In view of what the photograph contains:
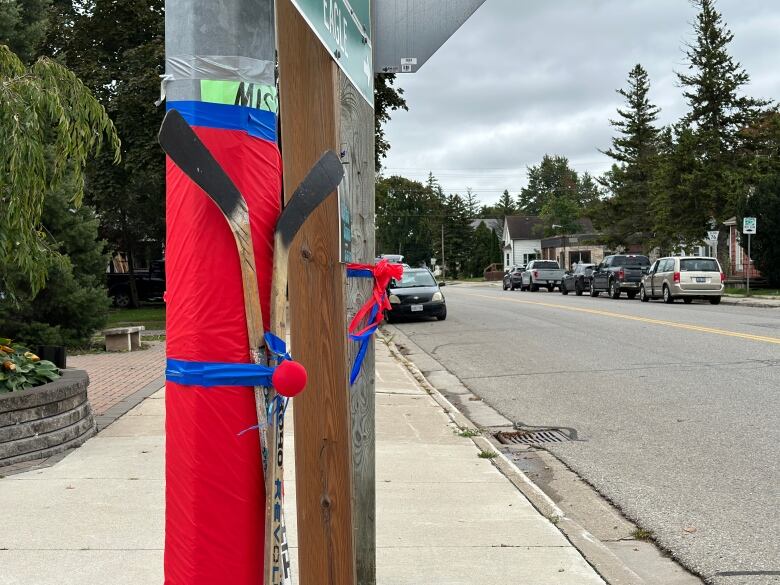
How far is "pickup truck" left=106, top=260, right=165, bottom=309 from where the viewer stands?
34.6m

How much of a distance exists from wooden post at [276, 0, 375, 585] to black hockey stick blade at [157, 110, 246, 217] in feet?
2.14

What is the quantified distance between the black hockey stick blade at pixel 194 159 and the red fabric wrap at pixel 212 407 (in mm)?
70

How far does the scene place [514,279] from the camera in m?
52.5

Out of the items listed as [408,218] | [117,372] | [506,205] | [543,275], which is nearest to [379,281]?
[117,372]

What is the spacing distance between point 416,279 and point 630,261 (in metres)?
15.1

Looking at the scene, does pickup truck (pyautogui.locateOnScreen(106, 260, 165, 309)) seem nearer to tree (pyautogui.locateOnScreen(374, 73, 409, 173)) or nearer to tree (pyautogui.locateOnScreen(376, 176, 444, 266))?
tree (pyautogui.locateOnScreen(374, 73, 409, 173))

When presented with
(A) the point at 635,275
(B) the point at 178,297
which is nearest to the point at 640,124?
(A) the point at 635,275

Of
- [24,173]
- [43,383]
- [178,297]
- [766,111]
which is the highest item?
[766,111]

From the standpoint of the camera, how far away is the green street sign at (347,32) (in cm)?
221

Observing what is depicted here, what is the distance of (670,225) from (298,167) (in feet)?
147

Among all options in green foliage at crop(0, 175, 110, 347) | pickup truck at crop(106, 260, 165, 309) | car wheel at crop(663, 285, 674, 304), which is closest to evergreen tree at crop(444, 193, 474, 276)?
pickup truck at crop(106, 260, 165, 309)

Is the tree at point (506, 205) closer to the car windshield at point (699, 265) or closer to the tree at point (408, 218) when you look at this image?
the tree at point (408, 218)

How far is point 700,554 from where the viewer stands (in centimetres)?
497

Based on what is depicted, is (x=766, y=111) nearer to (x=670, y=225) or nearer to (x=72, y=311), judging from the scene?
(x=670, y=225)
